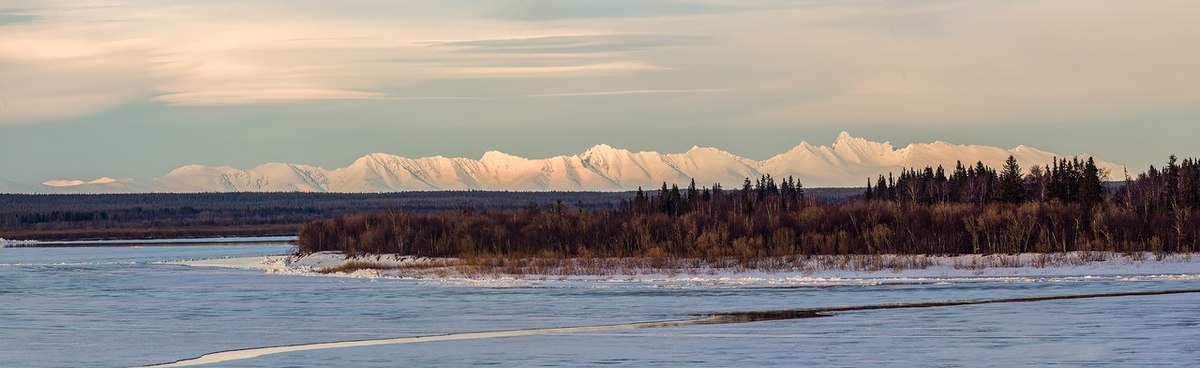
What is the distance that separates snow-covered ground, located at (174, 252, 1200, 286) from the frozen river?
Result: 2.64m

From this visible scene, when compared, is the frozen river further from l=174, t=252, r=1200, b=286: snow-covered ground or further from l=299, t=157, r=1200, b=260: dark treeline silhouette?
l=299, t=157, r=1200, b=260: dark treeline silhouette

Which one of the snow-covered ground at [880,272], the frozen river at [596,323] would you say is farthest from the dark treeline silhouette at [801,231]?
the frozen river at [596,323]

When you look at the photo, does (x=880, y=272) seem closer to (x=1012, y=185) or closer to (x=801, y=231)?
(x=801, y=231)

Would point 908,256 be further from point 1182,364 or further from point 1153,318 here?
point 1182,364

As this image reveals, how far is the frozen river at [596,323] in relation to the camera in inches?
1200

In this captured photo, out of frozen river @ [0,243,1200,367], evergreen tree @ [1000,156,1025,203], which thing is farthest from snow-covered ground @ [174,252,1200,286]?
evergreen tree @ [1000,156,1025,203]

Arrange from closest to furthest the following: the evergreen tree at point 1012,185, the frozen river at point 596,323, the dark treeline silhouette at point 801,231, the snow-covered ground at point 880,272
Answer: the frozen river at point 596,323 < the snow-covered ground at point 880,272 < the dark treeline silhouette at point 801,231 < the evergreen tree at point 1012,185

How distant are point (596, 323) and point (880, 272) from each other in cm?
2818

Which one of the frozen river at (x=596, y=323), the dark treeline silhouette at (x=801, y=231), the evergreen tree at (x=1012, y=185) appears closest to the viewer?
the frozen river at (x=596, y=323)

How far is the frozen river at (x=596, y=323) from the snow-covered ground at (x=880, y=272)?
104 inches

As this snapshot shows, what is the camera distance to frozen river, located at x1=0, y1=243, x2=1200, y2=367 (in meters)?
30.5

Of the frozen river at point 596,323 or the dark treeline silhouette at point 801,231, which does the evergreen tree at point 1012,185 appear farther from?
the frozen river at point 596,323

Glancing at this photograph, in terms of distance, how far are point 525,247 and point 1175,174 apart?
164 feet

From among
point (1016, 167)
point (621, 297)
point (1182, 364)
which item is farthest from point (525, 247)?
point (1182, 364)
